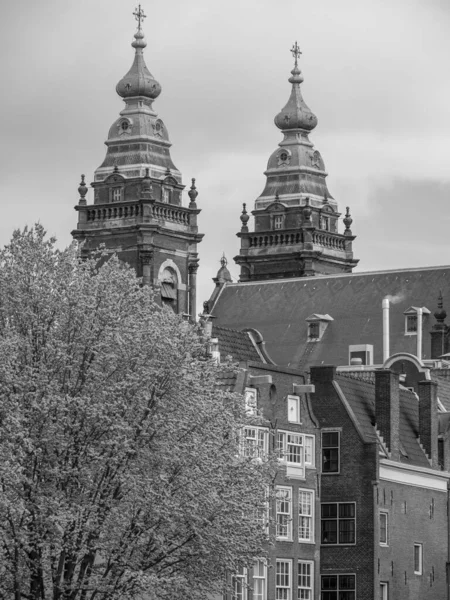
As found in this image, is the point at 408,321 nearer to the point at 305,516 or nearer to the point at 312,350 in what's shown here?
the point at 312,350

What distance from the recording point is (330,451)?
64875mm

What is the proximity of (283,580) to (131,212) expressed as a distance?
94051 mm

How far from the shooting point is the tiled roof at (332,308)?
121 metres

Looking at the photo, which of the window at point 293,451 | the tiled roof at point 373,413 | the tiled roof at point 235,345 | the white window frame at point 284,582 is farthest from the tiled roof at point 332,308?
the white window frame at point 284,582

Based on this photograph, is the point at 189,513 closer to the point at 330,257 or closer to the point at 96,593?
the point at 96,593

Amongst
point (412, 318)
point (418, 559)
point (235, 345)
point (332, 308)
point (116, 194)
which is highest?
point (116, 194)

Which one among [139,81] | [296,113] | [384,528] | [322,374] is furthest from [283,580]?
[296,113]

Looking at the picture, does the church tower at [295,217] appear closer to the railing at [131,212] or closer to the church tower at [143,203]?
the church tower at [143,203]

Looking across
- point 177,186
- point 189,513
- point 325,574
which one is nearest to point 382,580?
point 325,574

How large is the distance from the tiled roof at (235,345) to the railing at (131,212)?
66912 millimetres

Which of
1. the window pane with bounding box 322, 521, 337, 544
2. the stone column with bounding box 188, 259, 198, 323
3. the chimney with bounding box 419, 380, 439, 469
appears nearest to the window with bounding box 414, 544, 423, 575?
the chimney with bounding box 419, 380, 439, 469

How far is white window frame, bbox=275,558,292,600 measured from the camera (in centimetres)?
6172

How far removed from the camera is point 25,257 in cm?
5234

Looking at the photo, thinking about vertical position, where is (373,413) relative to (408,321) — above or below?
below
